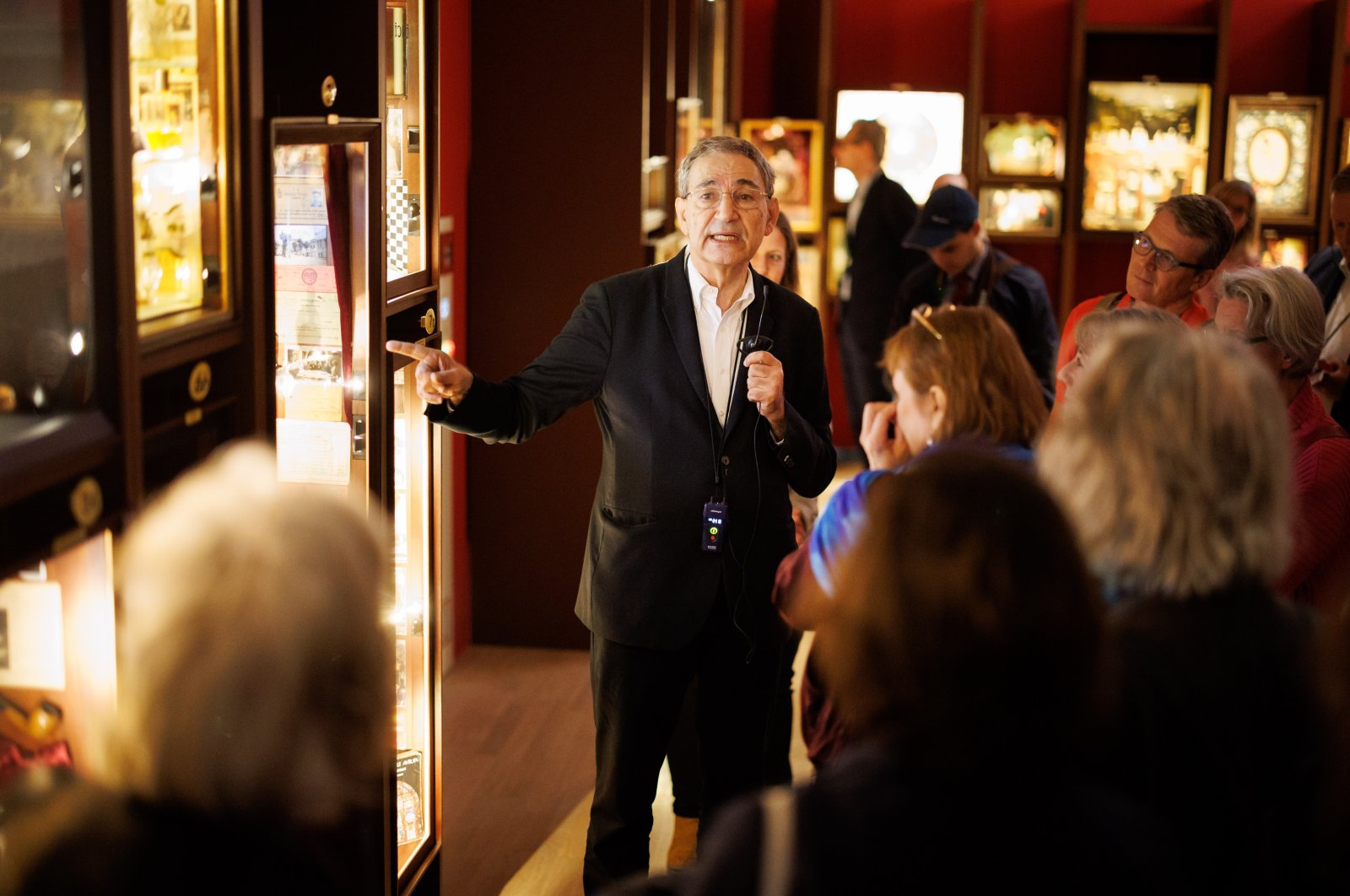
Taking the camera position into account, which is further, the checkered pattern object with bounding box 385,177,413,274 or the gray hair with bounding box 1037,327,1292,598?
the checkered pattern object with bounding box 385,177,413,274

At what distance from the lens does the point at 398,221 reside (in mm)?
2877

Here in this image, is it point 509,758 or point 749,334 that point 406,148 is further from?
point 509,758

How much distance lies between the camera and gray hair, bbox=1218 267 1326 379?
8.73ft

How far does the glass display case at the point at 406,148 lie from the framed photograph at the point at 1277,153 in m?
6.47

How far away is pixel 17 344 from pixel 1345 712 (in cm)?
156

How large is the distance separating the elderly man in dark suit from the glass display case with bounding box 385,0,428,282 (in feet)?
7.58

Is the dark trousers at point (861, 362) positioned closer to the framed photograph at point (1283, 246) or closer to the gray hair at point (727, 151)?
the framed photograph at point (1283, 246)

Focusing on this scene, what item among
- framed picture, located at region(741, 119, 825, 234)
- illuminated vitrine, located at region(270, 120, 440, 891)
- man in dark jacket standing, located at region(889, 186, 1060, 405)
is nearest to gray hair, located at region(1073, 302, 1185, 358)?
illuminated vitrine, located at region(270, 120, 440, 891)

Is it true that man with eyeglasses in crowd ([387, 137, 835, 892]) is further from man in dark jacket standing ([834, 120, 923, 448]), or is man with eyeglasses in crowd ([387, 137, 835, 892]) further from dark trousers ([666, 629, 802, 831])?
man in dark jacket standing ([834, 120, 923, 448])

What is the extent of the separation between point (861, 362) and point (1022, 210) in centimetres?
186

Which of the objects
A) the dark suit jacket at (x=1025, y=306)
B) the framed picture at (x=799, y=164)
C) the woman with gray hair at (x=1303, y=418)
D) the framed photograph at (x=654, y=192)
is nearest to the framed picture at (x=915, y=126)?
the framed picture at (x=799, y=164)

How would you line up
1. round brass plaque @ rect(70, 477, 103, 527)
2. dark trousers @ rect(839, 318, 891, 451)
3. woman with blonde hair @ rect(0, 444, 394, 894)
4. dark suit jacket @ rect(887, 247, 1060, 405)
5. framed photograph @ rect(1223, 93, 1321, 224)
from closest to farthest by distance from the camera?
1. woman with blonde hair @ rect(0, 444, 394, 894)
2. round brass plaque @ rect(70, 477, 103, 527)
3. dark suit jacket @ rect(887, 247, 1060, 405)
4. dark trousers @ rect(839, 318, 891, 451)
5. framed photograph @ rect(1223, 93, 1321, 224)

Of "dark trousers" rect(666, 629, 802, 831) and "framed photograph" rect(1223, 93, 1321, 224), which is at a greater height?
"framed photograph" rect(1223, 93, 1321, 224)

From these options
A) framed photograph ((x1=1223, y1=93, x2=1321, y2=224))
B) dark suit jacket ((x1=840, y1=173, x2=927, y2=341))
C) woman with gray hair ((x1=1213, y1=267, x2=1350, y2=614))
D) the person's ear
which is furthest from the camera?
framed photograph ((x1=1223, y1=93, x2=1321, y2=224))
